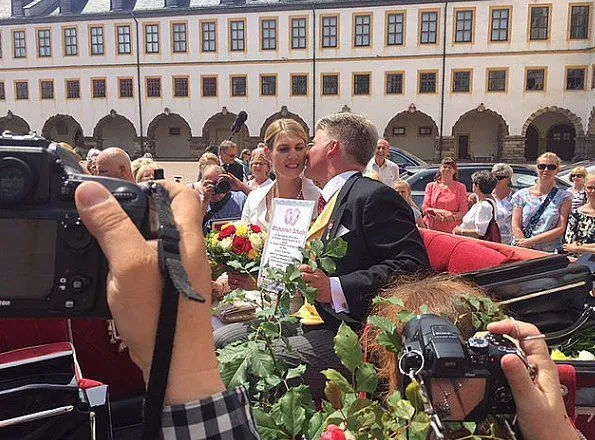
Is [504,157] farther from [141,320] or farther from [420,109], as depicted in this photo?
[141,320]

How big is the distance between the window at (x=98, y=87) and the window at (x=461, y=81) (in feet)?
77.4

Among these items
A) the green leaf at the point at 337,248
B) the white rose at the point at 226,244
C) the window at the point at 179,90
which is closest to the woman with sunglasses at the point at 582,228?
the white rose at the point at 226,244

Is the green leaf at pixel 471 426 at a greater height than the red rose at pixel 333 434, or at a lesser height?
greater

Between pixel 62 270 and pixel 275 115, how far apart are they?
39.1 meters

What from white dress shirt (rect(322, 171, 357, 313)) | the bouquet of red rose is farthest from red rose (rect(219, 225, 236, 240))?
white dress shirt (rect(322, 171, 357, 313))

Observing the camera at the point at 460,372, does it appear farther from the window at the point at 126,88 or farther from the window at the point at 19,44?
the window at the point at 19,44

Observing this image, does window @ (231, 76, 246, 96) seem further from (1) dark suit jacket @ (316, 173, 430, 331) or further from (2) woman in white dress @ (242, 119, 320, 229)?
(1) dark suit jacket @ (316, 173, 430, 331)

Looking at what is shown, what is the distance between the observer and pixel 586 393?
2348mm

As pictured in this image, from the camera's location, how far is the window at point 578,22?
35.4 m

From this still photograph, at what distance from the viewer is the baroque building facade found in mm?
36062

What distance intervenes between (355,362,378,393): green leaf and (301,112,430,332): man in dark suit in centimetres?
70

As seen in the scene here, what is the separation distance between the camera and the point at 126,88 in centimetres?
4162

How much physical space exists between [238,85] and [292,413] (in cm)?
3934

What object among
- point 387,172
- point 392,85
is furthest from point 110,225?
point 392,85
